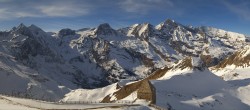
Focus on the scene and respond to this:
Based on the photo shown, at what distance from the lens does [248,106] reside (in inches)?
6029

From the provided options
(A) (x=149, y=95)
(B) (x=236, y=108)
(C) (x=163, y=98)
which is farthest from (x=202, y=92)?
(A) (x=149, y=95)

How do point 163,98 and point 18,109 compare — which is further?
point 163,98

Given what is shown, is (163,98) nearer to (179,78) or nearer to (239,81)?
(179,78)

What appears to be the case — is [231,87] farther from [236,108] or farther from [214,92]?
[236,108]

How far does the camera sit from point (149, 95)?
11812cm

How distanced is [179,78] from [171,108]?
33763 mm

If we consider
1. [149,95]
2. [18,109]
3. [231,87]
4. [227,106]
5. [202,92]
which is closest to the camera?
[18,109]

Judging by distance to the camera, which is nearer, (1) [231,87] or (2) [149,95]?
(2) [149,95]

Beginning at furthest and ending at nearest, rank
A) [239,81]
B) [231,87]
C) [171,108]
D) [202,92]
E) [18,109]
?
[239,81] → [231,87] → [202,92] → [171,108] → [18,109]

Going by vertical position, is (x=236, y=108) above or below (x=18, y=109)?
below

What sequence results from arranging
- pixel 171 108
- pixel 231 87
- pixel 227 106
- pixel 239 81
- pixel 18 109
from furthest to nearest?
pixel 239 81 → pixel 231 87 → pixel 227 106 → pixel 171 108 → pixel 18 109

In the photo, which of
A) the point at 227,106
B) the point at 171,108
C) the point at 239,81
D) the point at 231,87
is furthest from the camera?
the point at 239,81

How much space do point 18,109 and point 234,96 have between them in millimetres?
102540

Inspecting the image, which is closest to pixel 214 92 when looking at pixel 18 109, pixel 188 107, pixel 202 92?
pixel 202 92
